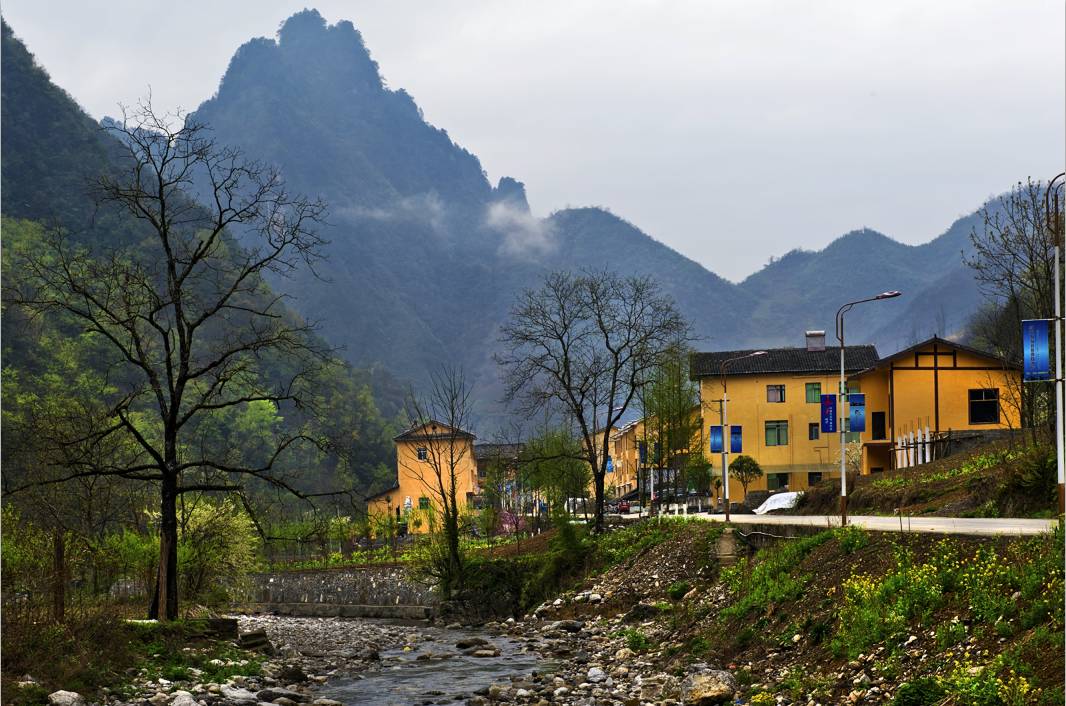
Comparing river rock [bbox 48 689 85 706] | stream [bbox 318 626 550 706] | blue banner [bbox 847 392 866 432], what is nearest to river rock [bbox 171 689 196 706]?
river rock [bbox 48 689 85 706]

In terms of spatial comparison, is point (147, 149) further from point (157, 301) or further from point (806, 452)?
point (806, 452)

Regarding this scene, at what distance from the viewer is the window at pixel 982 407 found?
6319 cm

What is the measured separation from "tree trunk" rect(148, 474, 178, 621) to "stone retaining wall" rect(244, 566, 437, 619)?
1916 cm

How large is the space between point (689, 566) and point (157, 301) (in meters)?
16.2

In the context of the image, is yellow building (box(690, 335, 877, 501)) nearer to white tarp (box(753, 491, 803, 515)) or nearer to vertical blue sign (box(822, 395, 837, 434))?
white tarp (box(753, 491, 803, 515))

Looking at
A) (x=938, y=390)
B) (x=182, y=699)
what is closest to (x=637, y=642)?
(x=182, y=699)

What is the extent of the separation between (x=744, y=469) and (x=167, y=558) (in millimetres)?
51453

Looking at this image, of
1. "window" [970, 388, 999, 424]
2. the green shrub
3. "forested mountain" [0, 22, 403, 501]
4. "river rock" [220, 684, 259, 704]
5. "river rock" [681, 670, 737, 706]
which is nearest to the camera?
the green shrub

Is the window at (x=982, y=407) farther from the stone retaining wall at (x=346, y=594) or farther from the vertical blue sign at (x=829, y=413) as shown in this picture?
the stone retaining wall at (x=346, y=594)

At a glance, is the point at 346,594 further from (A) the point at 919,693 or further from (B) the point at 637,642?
(A) the point at 919,693

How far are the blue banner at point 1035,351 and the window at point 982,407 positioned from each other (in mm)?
46286

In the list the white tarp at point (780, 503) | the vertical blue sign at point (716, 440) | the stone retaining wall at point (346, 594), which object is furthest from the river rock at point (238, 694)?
the white tarp at point (780, 503)

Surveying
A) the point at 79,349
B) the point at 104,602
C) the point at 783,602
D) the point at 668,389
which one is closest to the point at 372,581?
the point at 668,389

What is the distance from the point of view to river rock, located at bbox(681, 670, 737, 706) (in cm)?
1791
